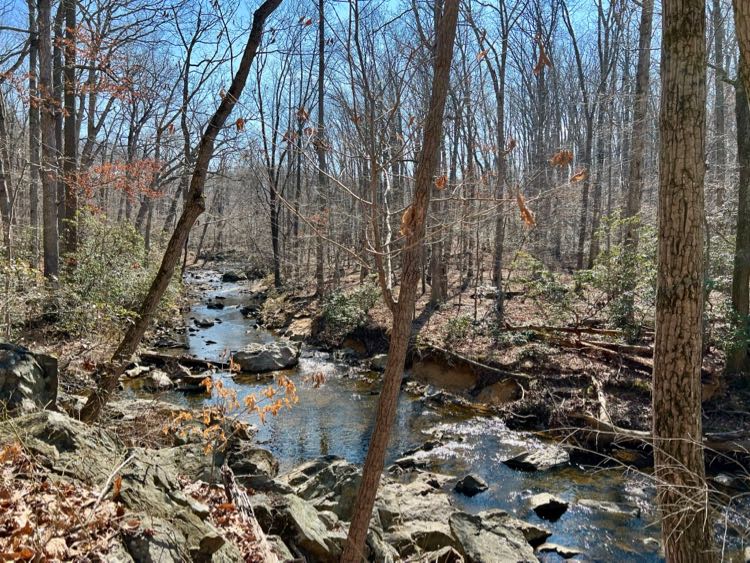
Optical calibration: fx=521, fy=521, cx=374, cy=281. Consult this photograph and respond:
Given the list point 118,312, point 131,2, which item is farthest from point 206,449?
point 131,2

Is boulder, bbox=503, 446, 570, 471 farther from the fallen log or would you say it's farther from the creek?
the fallen log

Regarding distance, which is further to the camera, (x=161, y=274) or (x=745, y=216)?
(x=745, y=216)

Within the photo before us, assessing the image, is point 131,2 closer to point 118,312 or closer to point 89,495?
point 118,312

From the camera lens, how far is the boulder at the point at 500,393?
10558 mm

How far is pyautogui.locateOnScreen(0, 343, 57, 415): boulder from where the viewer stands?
4457mm

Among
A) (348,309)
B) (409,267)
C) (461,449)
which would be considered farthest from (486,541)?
(348,309)

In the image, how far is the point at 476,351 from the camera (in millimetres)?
12094

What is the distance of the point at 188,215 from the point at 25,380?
2345mm

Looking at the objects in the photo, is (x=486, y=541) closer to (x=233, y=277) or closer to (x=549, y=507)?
(x=549, y=507)

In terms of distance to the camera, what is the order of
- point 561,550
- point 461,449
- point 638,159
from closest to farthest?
point 561,550 < point 461,449 < point 638,159

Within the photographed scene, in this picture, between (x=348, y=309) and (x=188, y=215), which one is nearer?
(x=188, y=215)

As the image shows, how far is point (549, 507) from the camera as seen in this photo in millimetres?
6793

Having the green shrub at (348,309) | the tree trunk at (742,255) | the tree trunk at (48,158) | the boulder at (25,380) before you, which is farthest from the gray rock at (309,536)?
the green shrub at (348,309)

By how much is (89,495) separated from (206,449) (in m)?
2.09
